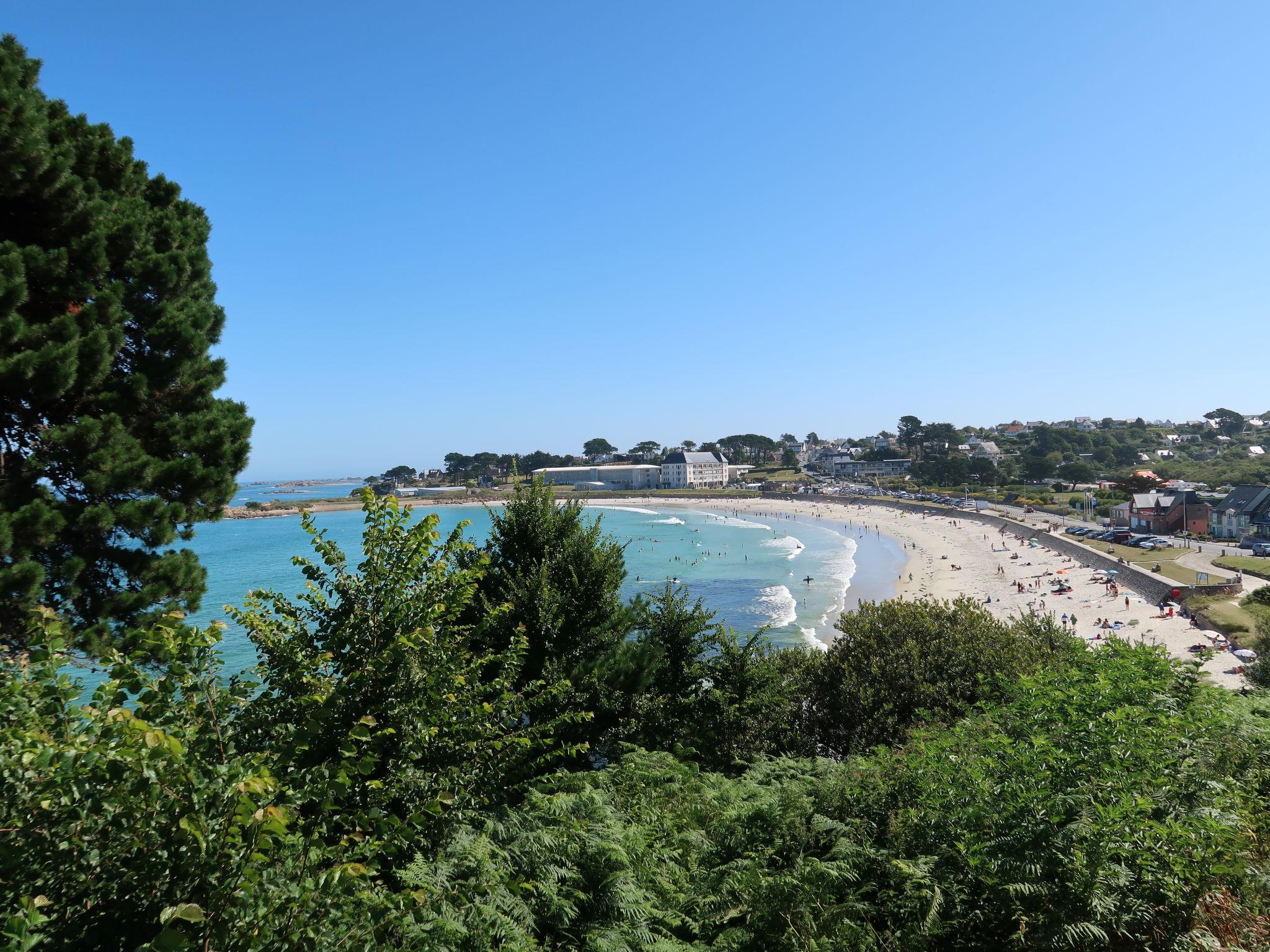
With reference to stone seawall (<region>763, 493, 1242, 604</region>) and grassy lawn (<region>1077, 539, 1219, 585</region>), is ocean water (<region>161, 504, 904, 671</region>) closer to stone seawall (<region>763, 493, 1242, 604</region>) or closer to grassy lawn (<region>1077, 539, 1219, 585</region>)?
stone seawall (<region>763, 493, 1242, 604</region>)

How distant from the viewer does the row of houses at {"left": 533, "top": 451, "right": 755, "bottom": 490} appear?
164 metres

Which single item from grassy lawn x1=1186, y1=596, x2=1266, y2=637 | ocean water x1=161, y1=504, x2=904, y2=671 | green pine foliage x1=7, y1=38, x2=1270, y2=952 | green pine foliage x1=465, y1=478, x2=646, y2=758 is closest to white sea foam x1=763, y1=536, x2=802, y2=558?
ocean water x1=161, y1=504, x2=904, y2=671

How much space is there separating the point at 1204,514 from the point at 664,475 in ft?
380

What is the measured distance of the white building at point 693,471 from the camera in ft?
536

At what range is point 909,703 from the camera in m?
12.2

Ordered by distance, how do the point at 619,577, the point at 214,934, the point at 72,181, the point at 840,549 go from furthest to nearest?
the point at 840,549 < the point at 619,577 < the point at 72,181 < the point at 214,934

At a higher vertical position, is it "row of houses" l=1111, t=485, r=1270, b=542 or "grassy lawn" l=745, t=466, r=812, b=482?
"grassy lawn" l=745, t=466, r=812, b=482

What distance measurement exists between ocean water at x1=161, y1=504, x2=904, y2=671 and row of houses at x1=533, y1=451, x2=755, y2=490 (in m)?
53.6

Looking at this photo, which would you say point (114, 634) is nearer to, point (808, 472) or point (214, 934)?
point (214, 934)

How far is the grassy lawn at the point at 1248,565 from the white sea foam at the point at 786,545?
31.4 metres

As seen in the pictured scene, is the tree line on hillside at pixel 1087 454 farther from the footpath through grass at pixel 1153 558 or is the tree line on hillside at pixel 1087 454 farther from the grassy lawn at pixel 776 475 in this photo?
the footpath through grass at pixel 1153 558

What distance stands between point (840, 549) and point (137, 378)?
67865mm

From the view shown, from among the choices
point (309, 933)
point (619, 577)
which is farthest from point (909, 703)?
point (309, 933)

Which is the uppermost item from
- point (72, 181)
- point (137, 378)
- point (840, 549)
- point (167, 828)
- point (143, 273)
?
point (72, 181)
